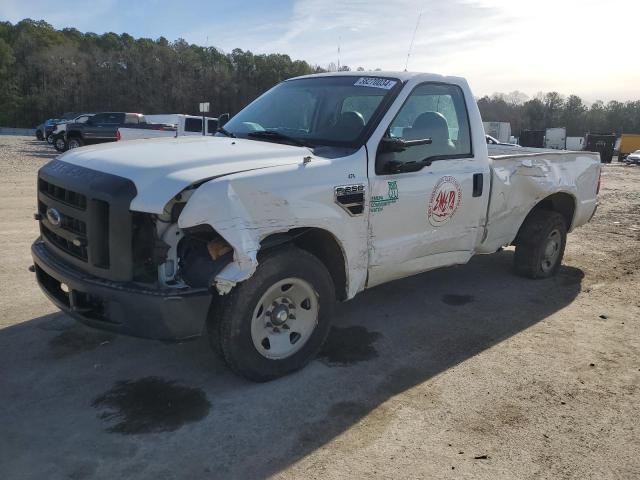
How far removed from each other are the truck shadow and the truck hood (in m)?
1.28

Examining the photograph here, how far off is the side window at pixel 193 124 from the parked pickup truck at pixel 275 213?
17061mm

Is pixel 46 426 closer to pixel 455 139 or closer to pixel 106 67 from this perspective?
pixel 455 139

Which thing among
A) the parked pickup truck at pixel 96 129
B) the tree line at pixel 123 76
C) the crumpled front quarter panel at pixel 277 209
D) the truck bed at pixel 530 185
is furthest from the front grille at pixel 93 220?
the tree line at pixel 123 76

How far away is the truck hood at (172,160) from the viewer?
2869mm

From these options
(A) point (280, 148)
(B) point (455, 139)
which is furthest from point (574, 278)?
(A) point (280, 148)

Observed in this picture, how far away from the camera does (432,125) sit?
4.32 metres

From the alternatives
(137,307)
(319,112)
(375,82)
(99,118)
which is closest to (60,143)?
(99,118)

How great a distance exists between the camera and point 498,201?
5035 mm

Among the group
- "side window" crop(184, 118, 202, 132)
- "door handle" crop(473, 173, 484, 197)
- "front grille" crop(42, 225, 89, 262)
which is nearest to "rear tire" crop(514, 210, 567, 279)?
"door handle" crop(473, 173, 484, 197)

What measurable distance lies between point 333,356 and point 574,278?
374 cm

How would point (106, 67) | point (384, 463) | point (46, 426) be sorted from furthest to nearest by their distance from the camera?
1. point (106, 67)
2. point (46, 426)
3. point (384, 463)

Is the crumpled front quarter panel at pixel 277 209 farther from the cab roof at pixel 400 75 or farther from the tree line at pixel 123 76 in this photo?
the tree line at pixel 123 76

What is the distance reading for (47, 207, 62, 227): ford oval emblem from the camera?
3371mm

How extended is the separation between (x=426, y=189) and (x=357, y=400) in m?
→ 1.75
